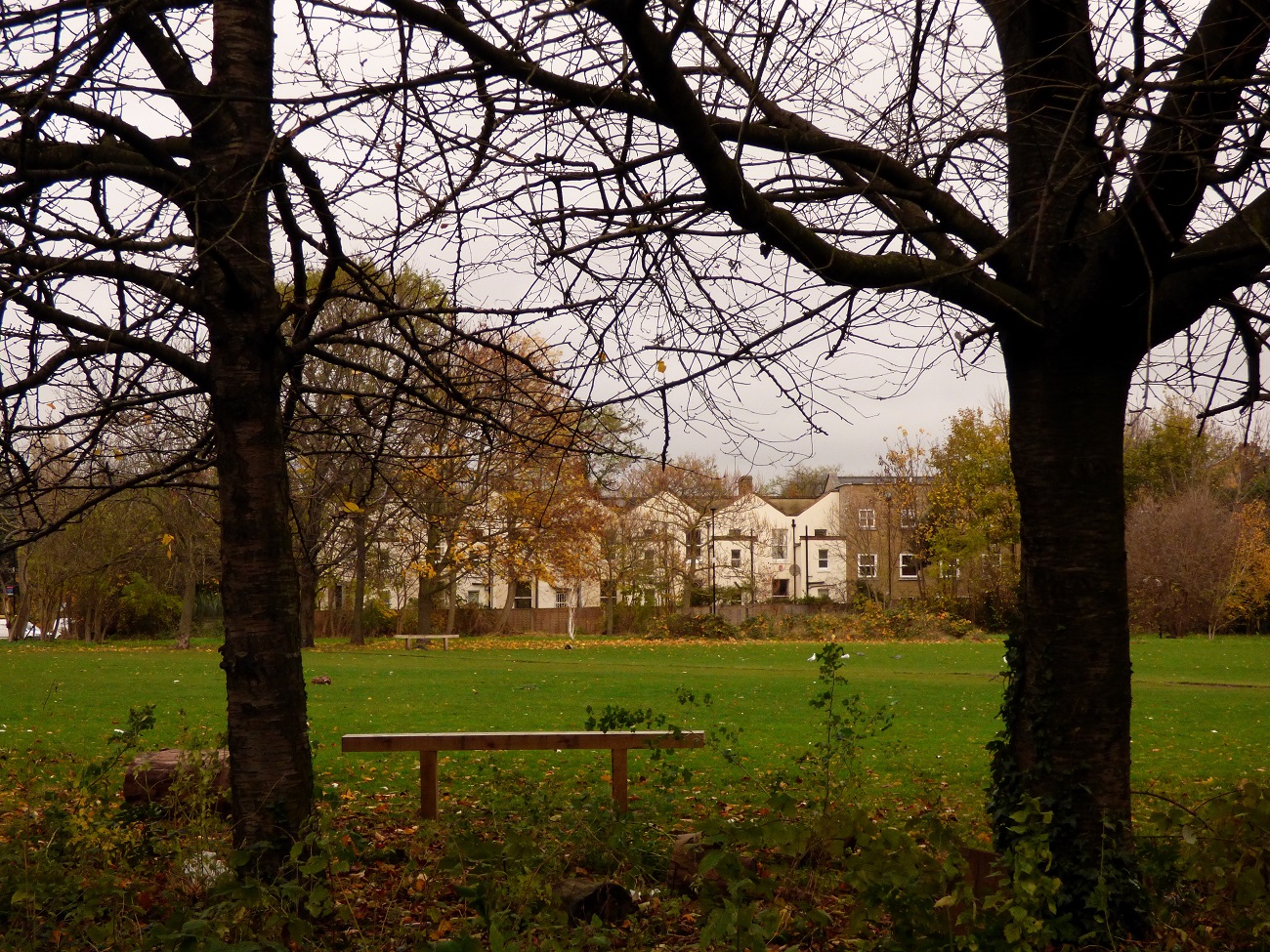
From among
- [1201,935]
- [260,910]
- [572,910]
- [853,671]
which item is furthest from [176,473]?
[853,671]

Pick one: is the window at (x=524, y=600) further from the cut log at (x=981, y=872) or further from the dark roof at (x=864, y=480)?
the cut log at (x=981, y=872)

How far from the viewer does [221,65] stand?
15.1 feet

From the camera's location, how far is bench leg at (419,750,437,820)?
619cm

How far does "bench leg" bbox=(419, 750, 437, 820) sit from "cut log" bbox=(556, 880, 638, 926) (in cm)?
202

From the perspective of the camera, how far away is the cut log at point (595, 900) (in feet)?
13.9

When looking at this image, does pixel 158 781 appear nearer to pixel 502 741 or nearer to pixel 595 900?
pixel 502 741

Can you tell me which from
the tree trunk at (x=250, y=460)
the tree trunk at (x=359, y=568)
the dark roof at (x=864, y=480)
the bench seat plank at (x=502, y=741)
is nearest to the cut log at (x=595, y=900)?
the tree trunk at (x=250, y=460)

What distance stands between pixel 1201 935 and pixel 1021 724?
101cm

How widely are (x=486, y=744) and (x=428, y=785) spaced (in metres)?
0.43

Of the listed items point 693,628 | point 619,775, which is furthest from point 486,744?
point 693,628

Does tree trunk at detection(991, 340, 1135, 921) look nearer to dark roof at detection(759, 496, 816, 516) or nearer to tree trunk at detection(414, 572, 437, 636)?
tree trunk at detection(414, 572, 437, 636)

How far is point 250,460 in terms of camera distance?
4496 millimetres

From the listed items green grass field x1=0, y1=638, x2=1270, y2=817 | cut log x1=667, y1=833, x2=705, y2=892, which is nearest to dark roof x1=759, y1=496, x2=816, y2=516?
green grass field x1=0, y1=638, x2=1270, y2=817

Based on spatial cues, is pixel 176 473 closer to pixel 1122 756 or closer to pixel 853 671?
pixel 1122 756
